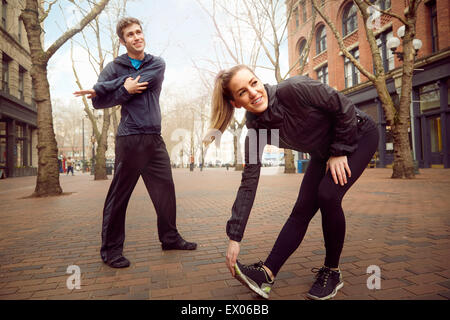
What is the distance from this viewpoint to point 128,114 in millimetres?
2848

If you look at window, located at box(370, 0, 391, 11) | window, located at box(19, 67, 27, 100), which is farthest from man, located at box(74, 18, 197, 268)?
window, located at box(19, 67, 27, 100)

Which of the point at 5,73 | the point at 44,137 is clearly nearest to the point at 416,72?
the point at 44,137

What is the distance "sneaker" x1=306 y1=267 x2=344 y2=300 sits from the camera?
1.99 metres

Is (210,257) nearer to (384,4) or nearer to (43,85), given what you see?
(43,85)

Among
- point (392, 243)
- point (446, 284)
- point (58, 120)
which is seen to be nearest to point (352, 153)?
point (446, 284)

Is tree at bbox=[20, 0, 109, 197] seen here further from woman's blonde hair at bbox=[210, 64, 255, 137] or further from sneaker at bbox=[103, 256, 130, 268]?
woman's blonde hair at bbox=[210, 64, 255, 137]

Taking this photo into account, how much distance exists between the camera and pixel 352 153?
2068 millimetres

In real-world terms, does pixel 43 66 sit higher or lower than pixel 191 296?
higher

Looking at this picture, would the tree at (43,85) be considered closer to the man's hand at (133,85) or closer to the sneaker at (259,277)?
the man's hand at (133,85)

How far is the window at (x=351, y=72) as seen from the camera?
23.2 metres

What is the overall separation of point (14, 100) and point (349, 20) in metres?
25.6

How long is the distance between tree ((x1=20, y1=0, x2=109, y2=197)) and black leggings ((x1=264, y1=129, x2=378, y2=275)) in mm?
8875

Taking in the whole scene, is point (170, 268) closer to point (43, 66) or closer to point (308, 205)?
point (308, 205)
